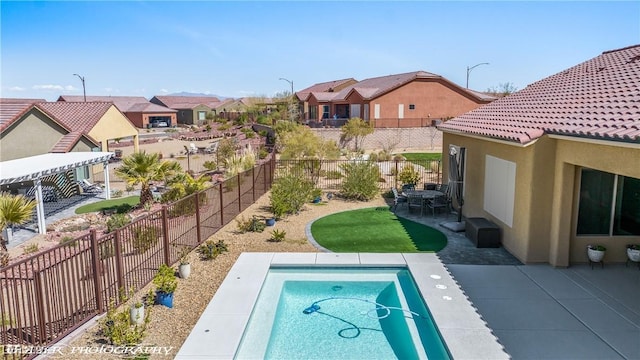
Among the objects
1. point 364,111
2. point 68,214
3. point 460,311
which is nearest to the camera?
point 460,311

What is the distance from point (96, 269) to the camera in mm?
8469

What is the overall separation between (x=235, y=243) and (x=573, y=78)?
12450 mm

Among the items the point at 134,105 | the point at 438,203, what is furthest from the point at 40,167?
the point at 134,105

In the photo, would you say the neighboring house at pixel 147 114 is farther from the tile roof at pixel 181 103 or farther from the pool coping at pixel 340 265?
the pool coping at pixel 340 265

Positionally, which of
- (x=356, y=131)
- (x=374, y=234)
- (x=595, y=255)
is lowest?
(x=374, y=234)

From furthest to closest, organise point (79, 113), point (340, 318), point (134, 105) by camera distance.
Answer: point (134, 105)
point (79, 113)
point (340, 318)

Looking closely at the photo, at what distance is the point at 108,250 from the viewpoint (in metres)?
9.02

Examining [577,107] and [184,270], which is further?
[577,107]

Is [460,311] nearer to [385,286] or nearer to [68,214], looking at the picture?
[385,286]

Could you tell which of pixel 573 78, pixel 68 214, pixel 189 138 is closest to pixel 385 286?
pixel 573 78

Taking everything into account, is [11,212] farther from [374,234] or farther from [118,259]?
[374,234]

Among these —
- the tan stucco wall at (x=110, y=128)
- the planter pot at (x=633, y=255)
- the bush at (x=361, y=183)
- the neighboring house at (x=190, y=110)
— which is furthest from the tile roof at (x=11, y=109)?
the neighboring house at (x=190, y=110)

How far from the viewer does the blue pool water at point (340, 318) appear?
7.98m

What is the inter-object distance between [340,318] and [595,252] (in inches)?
260
